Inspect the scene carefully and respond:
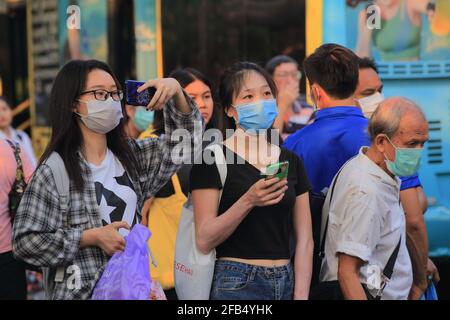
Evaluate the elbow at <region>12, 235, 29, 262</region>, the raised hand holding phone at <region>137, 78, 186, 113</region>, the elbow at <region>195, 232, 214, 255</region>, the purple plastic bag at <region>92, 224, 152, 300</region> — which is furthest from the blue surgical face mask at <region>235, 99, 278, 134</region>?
the elbow at <region>12, 235, 29, 262</region>

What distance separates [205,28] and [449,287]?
11.0 ft

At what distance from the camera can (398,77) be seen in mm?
6551

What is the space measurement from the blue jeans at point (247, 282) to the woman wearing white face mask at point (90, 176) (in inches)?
17.9

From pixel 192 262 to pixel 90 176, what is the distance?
1.96ft

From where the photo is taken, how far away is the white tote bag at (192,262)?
3.66m

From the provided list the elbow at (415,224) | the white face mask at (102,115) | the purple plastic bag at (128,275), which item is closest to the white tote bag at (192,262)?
the purple plastic bag at (128,275)

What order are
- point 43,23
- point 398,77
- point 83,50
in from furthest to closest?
1. point 43,23
2. point 83,50
3. point 398,77

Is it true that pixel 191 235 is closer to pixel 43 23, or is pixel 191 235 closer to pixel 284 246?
pixel 284 246

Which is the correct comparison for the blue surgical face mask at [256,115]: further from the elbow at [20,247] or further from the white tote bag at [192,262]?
the elbow at [20,247]

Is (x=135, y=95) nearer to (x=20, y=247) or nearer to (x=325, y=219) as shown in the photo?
(x=20, y=247)

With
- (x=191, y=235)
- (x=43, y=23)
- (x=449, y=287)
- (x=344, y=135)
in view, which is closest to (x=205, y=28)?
(x=43, y=23)

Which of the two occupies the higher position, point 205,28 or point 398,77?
point 205,28
